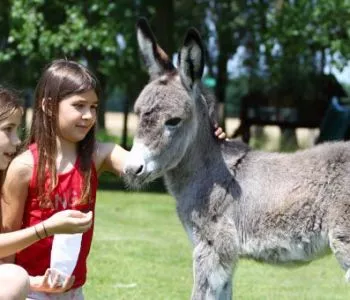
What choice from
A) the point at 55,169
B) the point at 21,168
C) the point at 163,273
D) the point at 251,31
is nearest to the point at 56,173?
the point at 55,169

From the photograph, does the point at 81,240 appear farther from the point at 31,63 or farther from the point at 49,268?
the point at 31,63

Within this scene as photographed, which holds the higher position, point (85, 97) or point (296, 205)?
point (85, 97)

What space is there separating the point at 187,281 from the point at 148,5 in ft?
32.9

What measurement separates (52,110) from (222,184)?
1256 mm

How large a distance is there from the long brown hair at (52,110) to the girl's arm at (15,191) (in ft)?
0.22

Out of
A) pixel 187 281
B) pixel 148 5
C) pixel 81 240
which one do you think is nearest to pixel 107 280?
pixel 187 281

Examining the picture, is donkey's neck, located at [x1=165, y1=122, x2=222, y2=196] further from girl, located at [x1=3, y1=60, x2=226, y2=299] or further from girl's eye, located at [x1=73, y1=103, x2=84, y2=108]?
girl's eye, located at [x1=73, y1=103, x2=84, y2=108]

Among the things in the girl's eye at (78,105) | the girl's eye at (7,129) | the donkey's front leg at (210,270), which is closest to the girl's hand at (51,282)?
the girl's eye at (7,129)

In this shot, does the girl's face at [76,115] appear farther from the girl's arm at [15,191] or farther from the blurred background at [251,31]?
the blurred background at [251,31]

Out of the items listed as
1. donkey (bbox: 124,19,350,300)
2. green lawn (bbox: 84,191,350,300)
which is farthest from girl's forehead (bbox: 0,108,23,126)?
green lawn (bbox: 84,191,350,300)

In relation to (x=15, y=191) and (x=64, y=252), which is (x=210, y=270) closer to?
(x=64, y=252)

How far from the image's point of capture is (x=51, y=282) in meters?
3.72

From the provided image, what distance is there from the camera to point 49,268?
3818mm

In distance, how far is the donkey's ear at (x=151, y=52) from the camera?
4.71 metres
